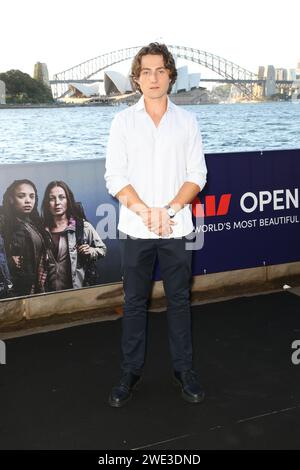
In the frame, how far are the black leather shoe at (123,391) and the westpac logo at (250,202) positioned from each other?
2.18m

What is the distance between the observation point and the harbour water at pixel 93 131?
54972 millimetres

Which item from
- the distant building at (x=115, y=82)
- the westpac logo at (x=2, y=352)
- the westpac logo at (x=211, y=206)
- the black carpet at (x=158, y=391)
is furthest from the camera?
the distant building at (x=115, y=82)

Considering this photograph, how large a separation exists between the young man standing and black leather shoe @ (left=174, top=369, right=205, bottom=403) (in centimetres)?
1

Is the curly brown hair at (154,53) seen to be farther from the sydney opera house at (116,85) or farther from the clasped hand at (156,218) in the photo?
the sydney opera house at (116,85)

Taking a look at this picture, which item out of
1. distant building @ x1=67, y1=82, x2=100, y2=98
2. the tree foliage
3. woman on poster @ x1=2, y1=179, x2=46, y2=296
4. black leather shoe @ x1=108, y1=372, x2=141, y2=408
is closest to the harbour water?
the tree foliage

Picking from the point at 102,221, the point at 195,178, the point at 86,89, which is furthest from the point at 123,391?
the point at 86,89

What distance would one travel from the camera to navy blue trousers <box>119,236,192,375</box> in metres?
3.27

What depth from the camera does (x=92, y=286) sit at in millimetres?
5051

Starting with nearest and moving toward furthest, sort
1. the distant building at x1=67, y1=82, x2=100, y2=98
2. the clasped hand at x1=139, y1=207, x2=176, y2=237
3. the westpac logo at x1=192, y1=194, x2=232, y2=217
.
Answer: the clasped hand at x1=139, y1=207, x2=176, y2=237 → the westpac logo at x1=192, y1=194, x2=232, y2=217 → the distant building at x1=67, y1=82, x2=100, y2=98

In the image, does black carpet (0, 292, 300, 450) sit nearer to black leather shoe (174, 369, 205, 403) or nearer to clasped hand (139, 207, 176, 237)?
black leather shoe (174, 369, 205, 403)

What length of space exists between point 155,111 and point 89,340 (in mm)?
2069

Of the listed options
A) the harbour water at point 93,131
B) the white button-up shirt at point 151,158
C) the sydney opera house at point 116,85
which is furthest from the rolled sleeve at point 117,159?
the sydney opera house at point 116,85

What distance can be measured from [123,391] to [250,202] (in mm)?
2778
